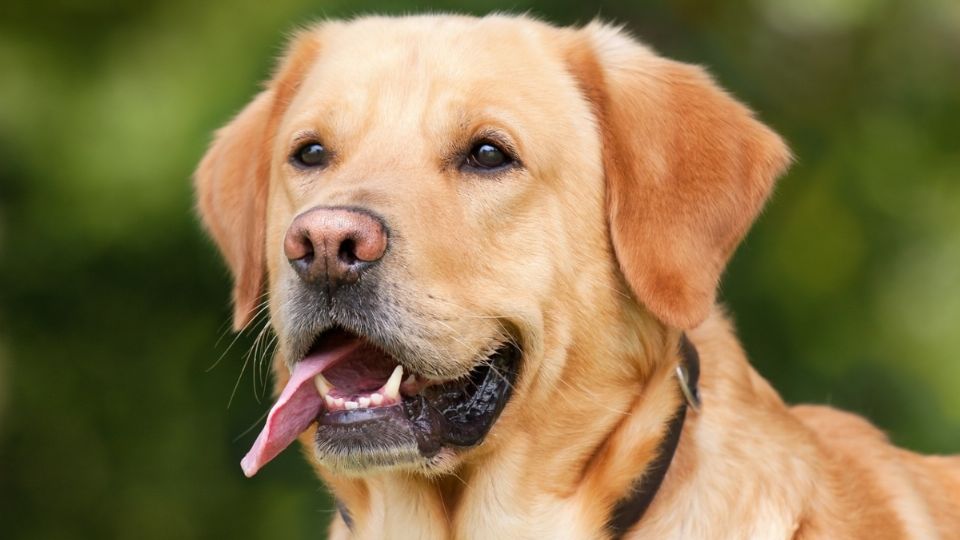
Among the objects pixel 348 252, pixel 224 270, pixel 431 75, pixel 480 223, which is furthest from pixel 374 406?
pixel 224 270

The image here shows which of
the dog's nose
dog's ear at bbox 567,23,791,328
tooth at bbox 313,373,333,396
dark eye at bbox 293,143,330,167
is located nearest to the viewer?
the dog's nose

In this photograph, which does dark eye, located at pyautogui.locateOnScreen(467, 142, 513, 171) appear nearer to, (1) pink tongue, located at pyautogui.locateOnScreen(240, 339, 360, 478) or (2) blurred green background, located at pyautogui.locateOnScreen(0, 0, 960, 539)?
(1) pink tongue, located at pyautogui.locateOnScreen(240, 339, 360, 478)

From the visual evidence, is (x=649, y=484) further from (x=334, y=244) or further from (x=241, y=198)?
(x=241, y=198)

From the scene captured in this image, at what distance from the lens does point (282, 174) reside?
11.7 ft

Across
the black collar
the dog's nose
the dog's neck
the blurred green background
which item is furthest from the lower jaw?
the blurred green background

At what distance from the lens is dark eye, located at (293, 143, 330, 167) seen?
3.46 meters

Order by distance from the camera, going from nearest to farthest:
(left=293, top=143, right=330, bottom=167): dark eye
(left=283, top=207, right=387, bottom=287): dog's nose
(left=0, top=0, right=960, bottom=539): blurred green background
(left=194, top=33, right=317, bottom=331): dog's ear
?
(left=283, top=207, right=387, bottom=287): dog's nose
(left=293, top=143, right=330, bottom=167): dark eye
(left=194, top=33, right=317, bottom=331): dog's ear
(left=0, top=0, right=960, bottom=539): blurred green background

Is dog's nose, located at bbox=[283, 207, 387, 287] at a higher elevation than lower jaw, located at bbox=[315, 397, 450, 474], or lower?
higher

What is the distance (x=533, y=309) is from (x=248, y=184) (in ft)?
3.38

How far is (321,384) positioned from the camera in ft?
10.4

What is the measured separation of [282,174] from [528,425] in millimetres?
913

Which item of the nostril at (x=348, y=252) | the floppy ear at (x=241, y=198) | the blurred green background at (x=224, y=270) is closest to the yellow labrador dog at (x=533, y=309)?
the nostril at (x=348, y=252)

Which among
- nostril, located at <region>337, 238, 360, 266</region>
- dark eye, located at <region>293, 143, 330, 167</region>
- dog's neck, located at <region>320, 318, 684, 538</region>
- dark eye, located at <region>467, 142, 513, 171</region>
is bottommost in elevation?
dog's neck, located at <region>320, 318, 684, 538</region>

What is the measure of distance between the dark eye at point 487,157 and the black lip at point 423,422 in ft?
1.43
